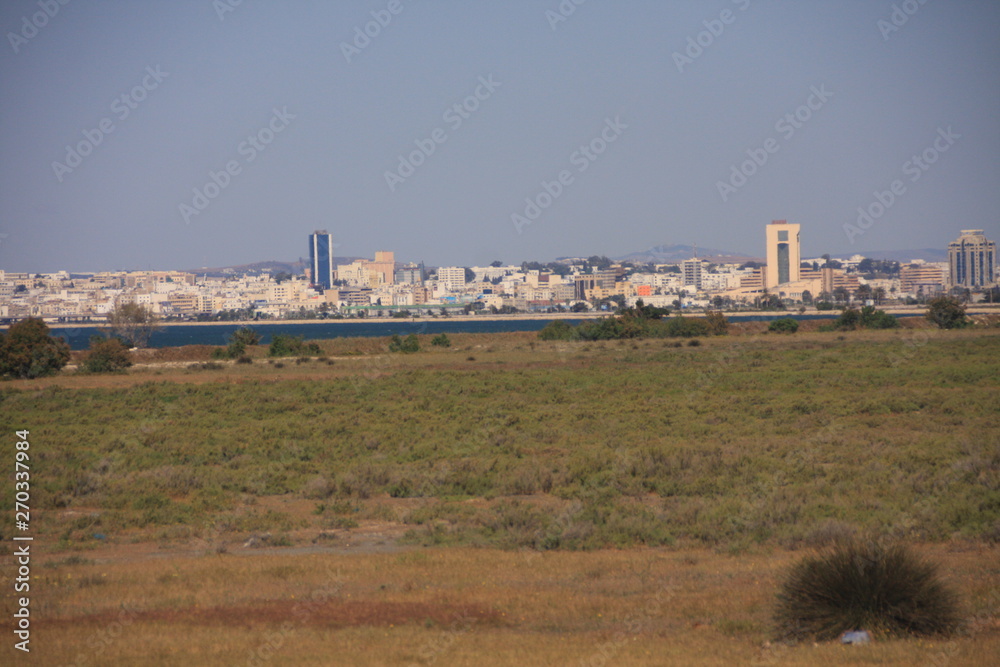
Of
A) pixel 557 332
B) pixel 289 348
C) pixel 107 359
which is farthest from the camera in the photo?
pixel 557 332

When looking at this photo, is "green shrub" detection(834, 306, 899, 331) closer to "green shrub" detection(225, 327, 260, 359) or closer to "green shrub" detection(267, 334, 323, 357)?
"green shrub" detection(267, 334, 323, 357)

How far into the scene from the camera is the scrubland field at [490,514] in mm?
8203

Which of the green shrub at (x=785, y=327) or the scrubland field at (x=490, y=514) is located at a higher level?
the green shrub at (x=785, y=327)

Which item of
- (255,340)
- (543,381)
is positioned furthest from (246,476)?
(255,340)

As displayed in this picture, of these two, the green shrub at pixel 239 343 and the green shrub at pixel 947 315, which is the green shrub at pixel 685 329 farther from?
the green shrub at pixel 239 343

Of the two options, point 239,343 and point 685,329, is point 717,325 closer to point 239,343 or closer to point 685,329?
point 685,329

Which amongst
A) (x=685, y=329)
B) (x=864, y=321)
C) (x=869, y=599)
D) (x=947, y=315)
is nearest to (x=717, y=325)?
(x=685, y=329)

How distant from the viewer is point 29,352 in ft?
148

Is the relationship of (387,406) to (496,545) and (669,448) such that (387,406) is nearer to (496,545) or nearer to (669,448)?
(669,448)

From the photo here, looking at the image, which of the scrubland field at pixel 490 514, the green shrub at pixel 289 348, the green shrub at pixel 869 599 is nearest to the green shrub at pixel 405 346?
the green shrub at pixel 289 348

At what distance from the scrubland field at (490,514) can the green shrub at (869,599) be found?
0.25m

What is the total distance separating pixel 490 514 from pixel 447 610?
5384 mm

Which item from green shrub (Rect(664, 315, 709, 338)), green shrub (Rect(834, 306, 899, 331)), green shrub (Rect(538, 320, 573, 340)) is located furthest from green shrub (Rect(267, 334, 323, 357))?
green shrub (Rect(834, 306, 899, 331))

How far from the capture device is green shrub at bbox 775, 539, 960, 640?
7812 mm
